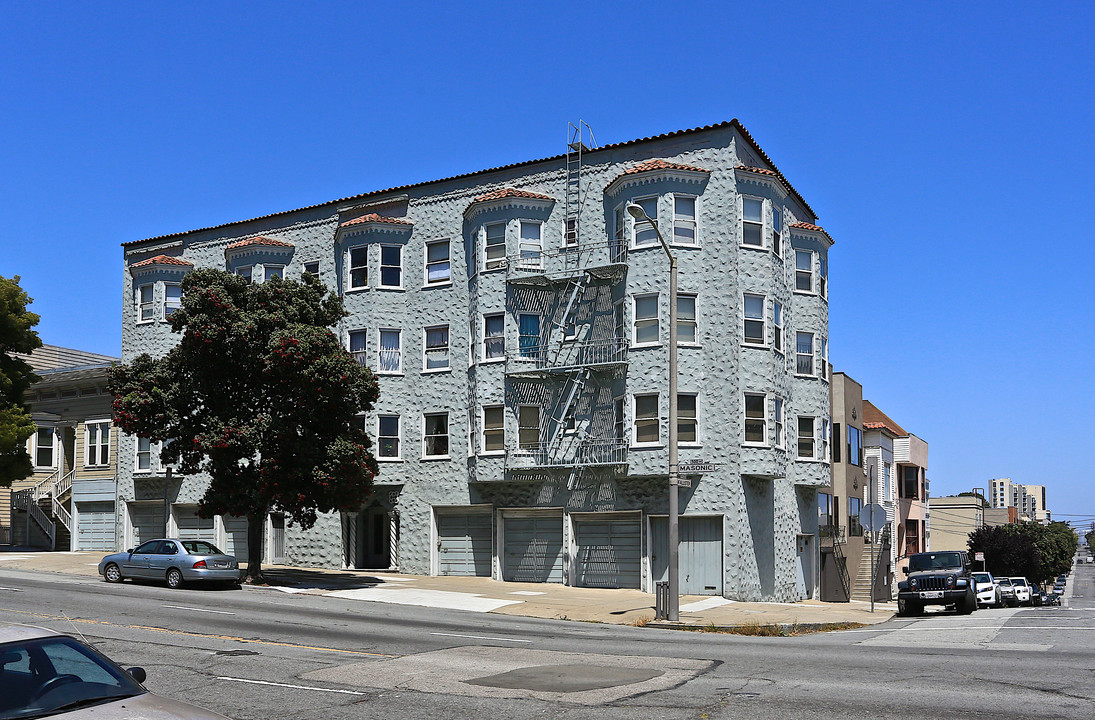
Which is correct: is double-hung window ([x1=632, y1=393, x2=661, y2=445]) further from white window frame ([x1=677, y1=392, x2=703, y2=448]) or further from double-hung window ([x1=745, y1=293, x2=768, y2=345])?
double-hung window ([x1=745, y1=293, x2=768, y2=345])

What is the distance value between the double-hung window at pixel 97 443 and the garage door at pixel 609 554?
24.9 meters

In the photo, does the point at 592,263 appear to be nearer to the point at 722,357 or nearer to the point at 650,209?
the point at 650,209

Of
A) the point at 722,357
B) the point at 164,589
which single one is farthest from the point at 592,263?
the point at 164,589

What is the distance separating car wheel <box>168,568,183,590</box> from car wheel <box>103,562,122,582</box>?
258 centimetres

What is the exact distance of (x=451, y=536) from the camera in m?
37.4

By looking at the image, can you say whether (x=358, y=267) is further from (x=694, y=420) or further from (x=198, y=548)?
(x=694, y=420)

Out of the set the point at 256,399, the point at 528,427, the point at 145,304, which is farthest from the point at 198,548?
the point at 145,304

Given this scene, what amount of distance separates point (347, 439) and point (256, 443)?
8.76ft

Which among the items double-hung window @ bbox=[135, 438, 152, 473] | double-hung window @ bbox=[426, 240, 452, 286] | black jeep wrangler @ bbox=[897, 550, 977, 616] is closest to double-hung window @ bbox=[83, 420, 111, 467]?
double-hung window @ bbox=[135, 438, 152, 473]

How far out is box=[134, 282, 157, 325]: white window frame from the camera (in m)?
44.2

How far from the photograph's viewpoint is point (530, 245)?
3619 centimetres

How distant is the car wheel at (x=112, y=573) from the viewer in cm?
3028

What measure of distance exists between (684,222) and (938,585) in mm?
13865

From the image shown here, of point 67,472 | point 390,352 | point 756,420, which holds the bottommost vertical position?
point 67,472
